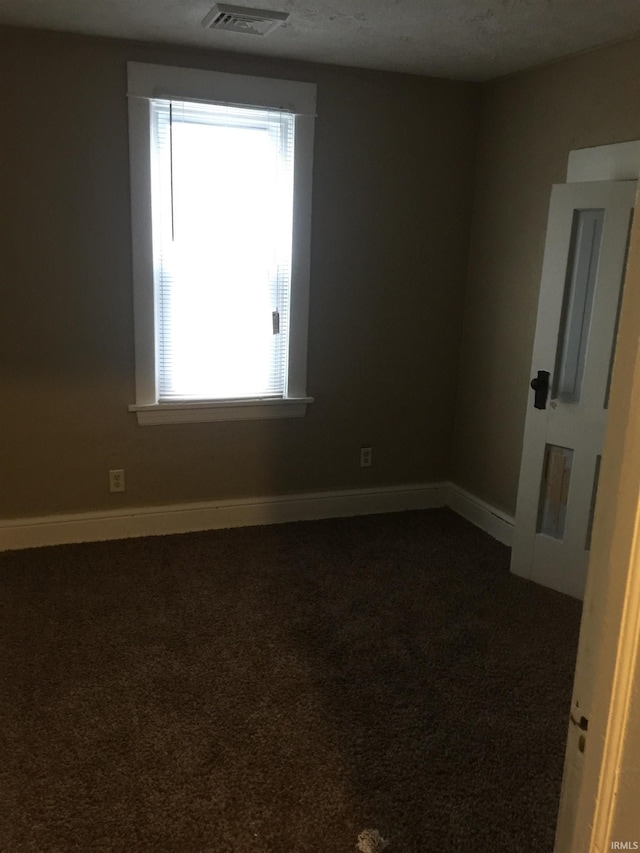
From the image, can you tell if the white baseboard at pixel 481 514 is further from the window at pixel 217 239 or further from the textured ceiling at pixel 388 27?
the textured ceiling at pixel 388 27

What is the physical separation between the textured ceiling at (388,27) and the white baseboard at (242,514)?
225 centimetres

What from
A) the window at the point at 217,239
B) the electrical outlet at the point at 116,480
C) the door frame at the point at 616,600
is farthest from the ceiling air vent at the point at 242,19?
the door frame at the point at 616,600

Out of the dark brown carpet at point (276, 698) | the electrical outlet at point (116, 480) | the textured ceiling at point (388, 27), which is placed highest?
the textured ceiling at point (388, 27)

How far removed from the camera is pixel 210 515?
12.8 ft

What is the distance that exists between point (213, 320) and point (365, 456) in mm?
1205

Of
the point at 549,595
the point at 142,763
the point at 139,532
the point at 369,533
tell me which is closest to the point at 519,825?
the point at 142,763

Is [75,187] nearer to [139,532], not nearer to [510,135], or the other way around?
[139,532]

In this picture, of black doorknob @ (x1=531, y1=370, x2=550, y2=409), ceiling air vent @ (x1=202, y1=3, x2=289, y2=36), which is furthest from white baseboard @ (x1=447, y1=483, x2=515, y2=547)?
ceiling air vent @ (x1=202, y1=3, x2=289, y2=36)

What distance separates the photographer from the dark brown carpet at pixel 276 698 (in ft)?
6.36

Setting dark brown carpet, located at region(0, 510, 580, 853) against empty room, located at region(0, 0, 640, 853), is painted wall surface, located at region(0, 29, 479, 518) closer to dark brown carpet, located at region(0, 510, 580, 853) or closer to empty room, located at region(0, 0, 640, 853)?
empty room, located at region(0, 0, 640, 853)

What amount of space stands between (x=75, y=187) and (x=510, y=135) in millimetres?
2185

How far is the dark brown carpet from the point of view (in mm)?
1938

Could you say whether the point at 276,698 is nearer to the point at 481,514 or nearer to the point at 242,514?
the point at 242,514

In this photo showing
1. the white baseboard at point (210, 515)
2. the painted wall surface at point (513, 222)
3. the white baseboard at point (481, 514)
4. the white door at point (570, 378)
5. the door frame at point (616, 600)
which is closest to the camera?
the door frame at point (616, 600)
